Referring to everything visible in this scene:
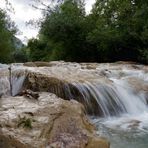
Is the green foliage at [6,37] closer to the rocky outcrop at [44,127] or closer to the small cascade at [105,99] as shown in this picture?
the small cascade at [105,99]

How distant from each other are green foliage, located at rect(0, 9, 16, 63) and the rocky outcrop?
76.5 ft

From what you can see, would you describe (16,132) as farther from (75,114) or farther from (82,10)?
(82,10)

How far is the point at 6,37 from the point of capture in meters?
30.2

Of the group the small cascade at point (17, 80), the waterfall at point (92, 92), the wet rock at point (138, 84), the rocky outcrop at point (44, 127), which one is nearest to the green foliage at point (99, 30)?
the wet rock at point (138, 84)

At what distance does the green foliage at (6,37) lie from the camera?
29.5 metres

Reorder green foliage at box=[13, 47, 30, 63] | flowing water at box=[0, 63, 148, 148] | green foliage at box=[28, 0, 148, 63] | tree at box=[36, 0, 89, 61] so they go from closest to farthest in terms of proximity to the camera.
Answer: flowing water at box=[0, 63, 148, 148] → green foliage at box=[28, 0, 148, 63] → tree at box=[36, 0, 89, 61] → green foliage at box=[13, 47, 30, 63]

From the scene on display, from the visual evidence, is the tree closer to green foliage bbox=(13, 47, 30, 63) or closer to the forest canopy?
the forest canopy

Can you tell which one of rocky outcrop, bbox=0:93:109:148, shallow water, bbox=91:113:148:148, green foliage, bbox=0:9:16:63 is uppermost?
green foliage, bbox=0:9:16:63

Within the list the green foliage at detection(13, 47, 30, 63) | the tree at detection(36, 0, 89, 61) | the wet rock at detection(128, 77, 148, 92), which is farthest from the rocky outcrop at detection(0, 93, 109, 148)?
the green foliage at detection(13, 47, 30, 63)

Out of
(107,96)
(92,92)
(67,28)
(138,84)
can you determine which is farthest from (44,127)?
(67,28)

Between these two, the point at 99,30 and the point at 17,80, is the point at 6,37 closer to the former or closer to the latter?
the point at 99,30

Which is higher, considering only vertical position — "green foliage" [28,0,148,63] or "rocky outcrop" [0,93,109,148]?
"green foliage" [28,0,148,63]

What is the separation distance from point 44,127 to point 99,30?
59.9 ft

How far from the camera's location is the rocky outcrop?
A: 4.65 meters
